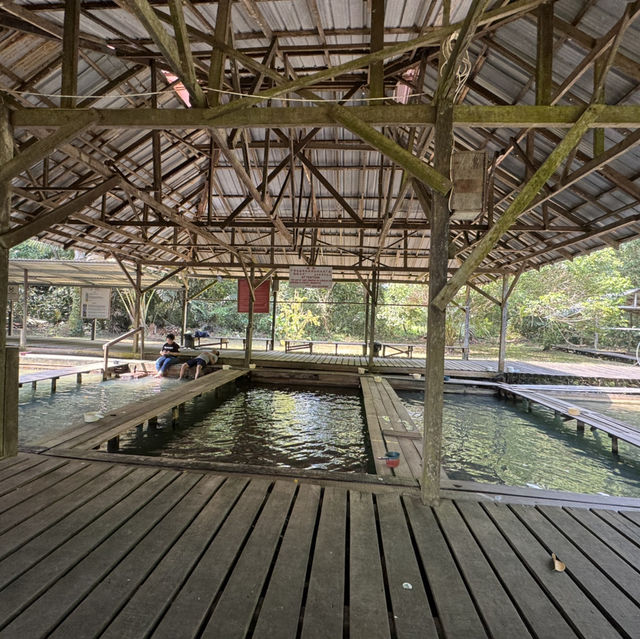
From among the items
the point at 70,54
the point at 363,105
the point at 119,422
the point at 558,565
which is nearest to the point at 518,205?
the point at 558,565

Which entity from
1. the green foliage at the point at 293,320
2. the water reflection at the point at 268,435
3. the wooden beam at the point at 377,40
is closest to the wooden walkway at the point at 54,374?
the water reflection at the point at 268,435

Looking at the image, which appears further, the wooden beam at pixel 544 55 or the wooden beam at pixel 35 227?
the wooden beam at pixel 35 227

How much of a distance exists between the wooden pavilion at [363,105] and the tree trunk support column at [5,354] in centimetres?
2

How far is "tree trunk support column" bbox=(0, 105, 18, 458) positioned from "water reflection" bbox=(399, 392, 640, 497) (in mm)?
4881

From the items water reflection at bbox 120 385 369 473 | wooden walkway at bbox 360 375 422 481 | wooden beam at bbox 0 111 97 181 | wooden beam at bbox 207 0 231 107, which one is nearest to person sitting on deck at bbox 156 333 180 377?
water reflection at bbox 120 385 369 473

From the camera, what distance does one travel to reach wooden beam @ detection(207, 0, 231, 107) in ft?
9.34

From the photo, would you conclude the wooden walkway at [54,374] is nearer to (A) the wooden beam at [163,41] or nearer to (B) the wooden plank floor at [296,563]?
(B) the wooden plank floor at [296,563]

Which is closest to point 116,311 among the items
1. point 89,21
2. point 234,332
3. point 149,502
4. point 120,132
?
point 234,332

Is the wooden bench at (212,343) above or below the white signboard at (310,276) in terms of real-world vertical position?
below

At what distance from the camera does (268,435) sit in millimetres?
6184

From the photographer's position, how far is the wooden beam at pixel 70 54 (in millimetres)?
2969

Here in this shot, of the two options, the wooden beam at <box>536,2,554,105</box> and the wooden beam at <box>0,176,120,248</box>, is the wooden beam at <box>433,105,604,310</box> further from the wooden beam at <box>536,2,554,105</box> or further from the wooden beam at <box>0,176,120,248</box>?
the wooden beam at <box>0,176,120,248</box>

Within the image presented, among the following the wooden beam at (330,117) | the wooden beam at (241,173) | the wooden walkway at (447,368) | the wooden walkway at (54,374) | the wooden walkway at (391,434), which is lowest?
the wooden walkway at (391,434)

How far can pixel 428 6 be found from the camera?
12.8ft
